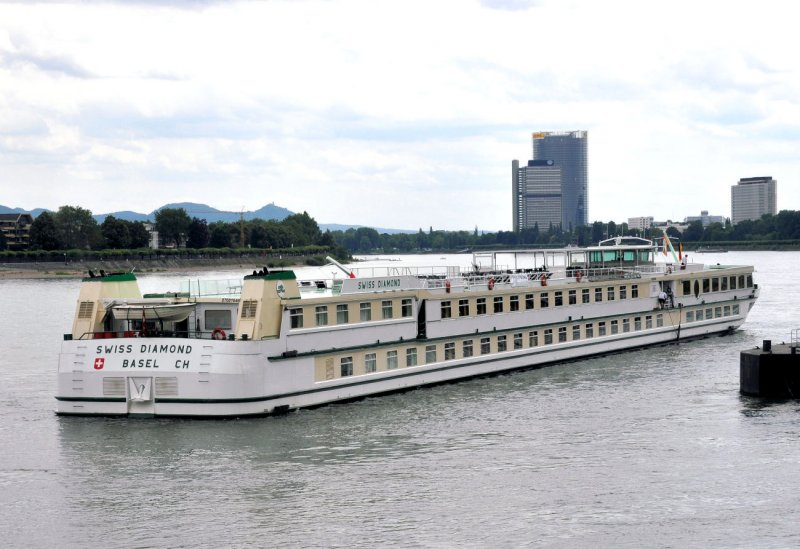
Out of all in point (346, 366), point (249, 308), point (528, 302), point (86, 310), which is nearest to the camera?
point (249, 308)

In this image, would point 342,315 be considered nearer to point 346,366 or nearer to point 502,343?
point 346,366

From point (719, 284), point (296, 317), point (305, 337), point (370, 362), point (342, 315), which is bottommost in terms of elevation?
point (370, 362)

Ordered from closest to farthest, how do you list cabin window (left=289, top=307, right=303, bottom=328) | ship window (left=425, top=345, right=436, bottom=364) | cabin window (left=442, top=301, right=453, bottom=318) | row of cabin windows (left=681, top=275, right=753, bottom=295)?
1. cabin window (left=289, top=307, right=303, bottom=328)
2. ship window (left=425, top=345, right=436, bottom=364)
3. cabin window (left=442, top=301, right=453, bottom=318)
4. row of cabin windows (left=681, top=275, right=753, bottom=295)

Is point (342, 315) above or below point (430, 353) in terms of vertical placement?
above

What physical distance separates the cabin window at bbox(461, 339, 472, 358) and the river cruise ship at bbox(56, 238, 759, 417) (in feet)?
0.26

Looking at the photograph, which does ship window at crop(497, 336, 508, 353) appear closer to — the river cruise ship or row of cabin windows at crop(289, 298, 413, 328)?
the river cruise ship

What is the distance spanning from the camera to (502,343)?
155 feet

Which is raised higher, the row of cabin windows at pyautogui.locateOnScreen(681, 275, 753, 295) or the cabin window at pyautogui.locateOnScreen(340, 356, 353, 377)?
the row of cabin windows at pyautogui.locateOnScreen(681, 275, 753, 295)

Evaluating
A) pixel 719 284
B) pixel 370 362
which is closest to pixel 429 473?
pixel 370 362

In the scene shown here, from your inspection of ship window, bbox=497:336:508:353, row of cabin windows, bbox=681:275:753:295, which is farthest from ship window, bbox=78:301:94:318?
row of cabin windows, bbox=681:275:753:295

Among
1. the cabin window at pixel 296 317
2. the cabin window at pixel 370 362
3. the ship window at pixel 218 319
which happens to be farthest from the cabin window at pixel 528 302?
the ship window at pixel 218 319

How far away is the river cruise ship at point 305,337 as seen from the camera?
1366 inches

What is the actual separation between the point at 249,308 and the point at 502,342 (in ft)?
49.8

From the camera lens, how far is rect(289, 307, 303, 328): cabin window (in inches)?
1440
